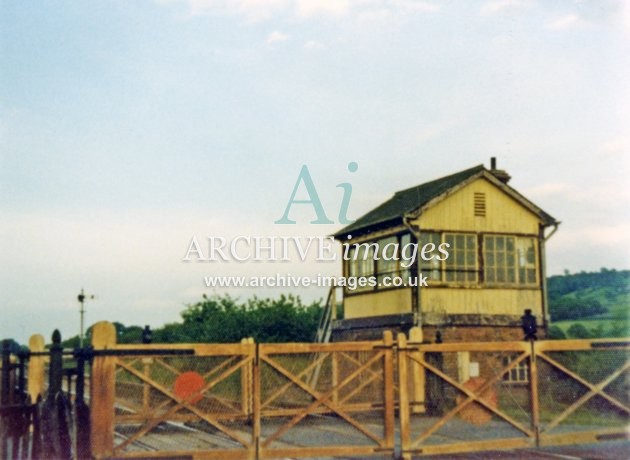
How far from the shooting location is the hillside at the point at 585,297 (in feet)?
119

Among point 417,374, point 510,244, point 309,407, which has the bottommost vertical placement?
point 417,374

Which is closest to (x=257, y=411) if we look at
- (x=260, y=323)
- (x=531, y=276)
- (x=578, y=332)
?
(x=531, y=276)

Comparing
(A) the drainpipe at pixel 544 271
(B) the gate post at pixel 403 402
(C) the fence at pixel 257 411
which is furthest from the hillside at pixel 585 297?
(B) the gate post at pixel 403 402

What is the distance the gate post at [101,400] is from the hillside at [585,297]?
24665mm

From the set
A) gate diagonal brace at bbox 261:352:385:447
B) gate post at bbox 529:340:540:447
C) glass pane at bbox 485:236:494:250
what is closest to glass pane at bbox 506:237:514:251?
glass pane at bbox 485:236:494:250

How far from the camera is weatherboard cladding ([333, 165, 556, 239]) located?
78.5ft

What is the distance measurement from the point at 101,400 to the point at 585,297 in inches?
1338

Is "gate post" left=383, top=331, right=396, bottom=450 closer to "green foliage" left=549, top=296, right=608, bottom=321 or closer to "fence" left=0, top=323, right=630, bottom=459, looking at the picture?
"fence" left=0, top=323, right=630, bottom=459

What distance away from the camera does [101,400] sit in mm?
9586

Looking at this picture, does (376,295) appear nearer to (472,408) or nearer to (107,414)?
(472,408)

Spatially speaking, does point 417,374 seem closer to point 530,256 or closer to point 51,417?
point 530,256

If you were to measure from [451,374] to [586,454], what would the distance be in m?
11.3

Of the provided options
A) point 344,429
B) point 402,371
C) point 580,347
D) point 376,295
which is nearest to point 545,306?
point 376,295

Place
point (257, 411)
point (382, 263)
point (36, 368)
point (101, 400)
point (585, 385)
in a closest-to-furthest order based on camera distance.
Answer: point (101, 400) < point (257, 411) < point (585, 385) < point (36, 368) < point (382, 263)
